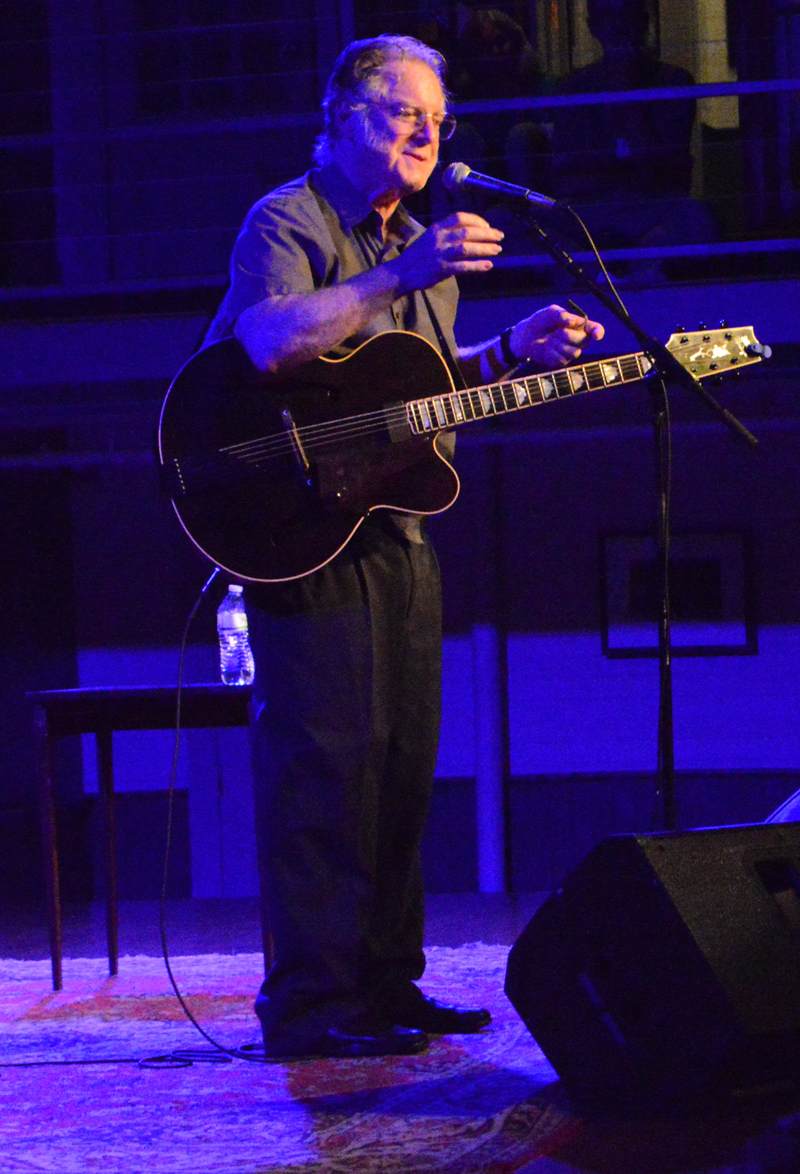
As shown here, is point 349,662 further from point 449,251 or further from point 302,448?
point 449,251

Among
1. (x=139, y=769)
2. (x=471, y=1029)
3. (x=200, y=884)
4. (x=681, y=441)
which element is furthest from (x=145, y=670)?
(x=471, y=1029)

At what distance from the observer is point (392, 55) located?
235 cm

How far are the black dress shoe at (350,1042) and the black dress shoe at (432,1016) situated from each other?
111 mm

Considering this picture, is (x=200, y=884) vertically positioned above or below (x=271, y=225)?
below

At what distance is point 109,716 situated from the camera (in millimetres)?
3266

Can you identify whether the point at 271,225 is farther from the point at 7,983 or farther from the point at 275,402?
the point at 7,983

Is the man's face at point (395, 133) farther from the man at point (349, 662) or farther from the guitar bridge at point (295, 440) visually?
the guitar bridge at point (295, 440)

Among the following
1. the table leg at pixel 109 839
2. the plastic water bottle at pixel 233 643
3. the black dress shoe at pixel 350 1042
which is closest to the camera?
the black dress shoe at pixel 350 1042

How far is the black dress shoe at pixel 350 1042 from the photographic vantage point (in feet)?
7.39

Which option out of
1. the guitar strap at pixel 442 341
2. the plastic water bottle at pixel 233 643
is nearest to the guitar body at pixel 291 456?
the guitar strap at pixel 442 341

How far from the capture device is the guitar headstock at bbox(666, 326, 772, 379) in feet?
7.96

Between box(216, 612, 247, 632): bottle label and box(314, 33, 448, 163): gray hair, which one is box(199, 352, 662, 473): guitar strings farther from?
box(216, 612, 247, 632): bottle label

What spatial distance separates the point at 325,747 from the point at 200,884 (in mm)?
3247

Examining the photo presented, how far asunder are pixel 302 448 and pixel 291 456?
0.02 m
